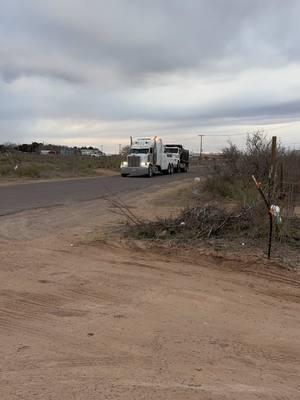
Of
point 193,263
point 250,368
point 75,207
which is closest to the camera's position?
point 250,368

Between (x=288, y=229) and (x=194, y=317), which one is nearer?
(x=194, y=317)

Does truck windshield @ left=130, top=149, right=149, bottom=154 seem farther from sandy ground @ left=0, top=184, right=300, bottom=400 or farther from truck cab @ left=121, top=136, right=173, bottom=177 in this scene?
sandy ground @ left=0, top=184, right=300, bottom=400

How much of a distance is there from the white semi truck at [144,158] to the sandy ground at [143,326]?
37146 millimetres

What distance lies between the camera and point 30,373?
4508mm

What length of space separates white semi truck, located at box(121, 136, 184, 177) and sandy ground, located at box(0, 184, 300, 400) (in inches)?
1462

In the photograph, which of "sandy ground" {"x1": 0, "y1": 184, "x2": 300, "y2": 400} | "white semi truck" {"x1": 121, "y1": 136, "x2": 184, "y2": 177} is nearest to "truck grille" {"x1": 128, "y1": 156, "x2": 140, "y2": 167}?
"white semi truck" {"x1": 121, "y1": 136, "x2": 184, "y2": 177}

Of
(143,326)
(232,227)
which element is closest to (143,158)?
(232,227)

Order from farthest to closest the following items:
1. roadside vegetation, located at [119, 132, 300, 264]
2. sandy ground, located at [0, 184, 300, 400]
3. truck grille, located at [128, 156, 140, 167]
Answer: truck grille, located at [128, 156, 140, 167], roadside vegetation, located at [119, 132, 300, 264], sandy ground, located at [0, 184, 300, 400]

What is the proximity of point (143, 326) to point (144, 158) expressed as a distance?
41.9m

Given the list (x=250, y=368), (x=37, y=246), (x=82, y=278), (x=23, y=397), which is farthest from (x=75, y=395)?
(x=37, y=246)

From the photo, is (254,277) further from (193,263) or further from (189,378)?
(189,378)

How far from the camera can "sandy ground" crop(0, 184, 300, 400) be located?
435 cm

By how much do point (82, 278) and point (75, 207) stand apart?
35.9 feet

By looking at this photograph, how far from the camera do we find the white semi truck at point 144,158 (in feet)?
155
